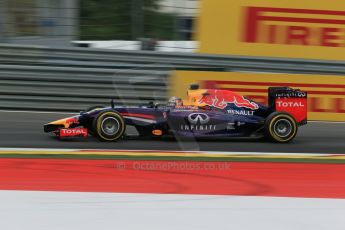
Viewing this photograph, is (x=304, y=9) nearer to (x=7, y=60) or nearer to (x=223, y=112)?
(x=223, y=112)

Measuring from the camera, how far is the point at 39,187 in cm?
536

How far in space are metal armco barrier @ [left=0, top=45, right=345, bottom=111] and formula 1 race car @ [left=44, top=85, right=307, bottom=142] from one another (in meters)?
A: 1.69

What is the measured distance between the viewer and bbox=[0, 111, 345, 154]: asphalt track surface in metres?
7.93

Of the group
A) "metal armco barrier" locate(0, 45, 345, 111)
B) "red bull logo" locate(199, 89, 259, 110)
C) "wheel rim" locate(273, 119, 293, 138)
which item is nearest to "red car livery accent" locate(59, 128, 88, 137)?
"red bull logo" locate(199, 89, 259, 110)

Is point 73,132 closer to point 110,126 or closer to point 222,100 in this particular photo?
point 110,126

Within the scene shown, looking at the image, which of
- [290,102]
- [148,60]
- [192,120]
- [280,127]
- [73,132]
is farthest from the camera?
[148,60]

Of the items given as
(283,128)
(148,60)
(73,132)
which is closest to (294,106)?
(283,128)

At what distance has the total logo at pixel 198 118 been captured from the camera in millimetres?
8320

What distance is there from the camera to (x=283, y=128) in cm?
873

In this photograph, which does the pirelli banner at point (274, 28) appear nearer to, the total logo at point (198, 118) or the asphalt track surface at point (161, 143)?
the asphalt track surface at point (161, 143)

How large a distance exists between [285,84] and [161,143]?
377 cm

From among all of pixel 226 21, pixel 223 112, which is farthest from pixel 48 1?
pixel 223 112

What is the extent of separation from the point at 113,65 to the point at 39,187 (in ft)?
19.2

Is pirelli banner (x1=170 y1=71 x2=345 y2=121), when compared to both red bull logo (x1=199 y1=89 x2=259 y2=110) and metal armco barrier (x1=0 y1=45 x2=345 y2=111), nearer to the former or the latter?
metal armco barrier (x1=0 y1=45 x2=345 y2=111)
